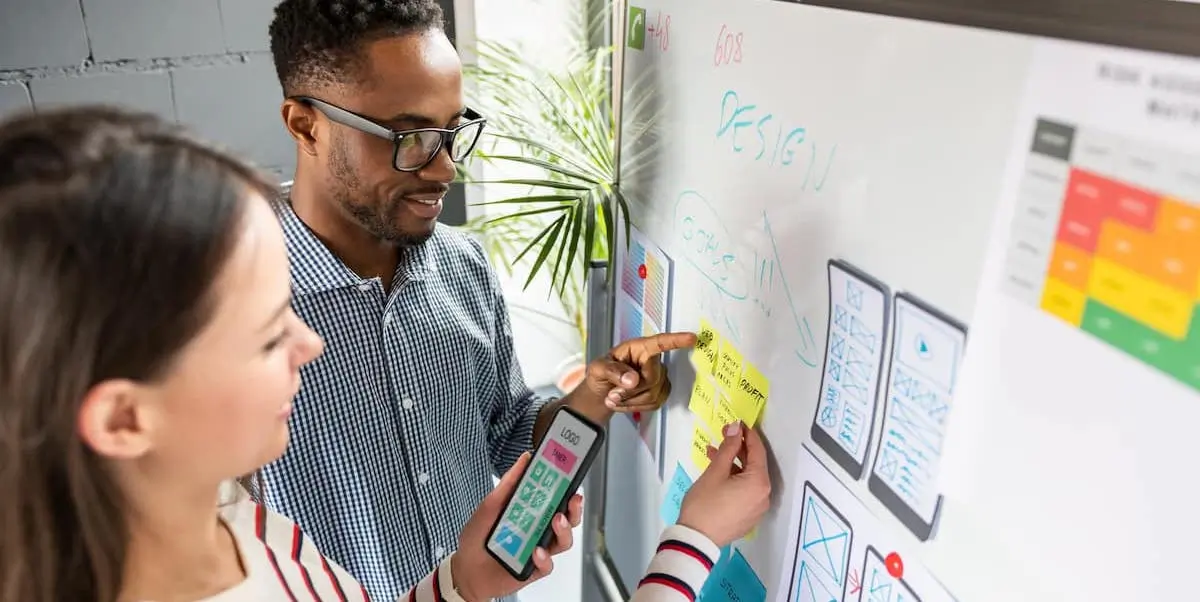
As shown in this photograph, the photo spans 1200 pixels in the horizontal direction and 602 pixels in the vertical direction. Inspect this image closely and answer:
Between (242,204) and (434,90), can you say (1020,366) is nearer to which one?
(242,204)

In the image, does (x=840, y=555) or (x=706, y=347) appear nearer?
(x=840, y=555)

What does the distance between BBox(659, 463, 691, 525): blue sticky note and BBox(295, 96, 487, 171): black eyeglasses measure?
0.50 meters

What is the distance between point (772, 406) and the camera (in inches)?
30.8

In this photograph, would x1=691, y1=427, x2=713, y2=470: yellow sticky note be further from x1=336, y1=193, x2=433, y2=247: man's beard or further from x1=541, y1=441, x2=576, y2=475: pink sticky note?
x1=336, y1=193, x2=433, y2=247: man's beard

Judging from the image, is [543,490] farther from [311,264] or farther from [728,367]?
[311,264]

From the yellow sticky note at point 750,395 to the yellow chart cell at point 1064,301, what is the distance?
0.34 meters

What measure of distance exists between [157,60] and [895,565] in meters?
1.86

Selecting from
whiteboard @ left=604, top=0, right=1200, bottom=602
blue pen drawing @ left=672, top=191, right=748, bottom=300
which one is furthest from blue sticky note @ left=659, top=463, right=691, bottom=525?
blue pen drawing @ left=672, top=191, right=748, bottom=300

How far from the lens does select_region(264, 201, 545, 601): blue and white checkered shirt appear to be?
99 cm

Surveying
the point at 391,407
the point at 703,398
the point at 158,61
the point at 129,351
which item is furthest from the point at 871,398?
the point at 158,61

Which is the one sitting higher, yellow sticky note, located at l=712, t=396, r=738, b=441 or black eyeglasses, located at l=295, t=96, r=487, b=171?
black eyeglasses, located at l=295, t=96, r=487, b=171

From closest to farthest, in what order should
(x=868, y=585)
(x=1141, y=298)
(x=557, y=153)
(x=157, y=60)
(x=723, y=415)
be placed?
(x=1141, y=298), (x=868, y=585), (x=723, y=415), (x=557, y=153), (x=157, y=60)

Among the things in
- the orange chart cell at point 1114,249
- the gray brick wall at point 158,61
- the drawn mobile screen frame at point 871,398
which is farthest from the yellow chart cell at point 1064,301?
the gray brick wall at point 158,61

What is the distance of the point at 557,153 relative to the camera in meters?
1.31
